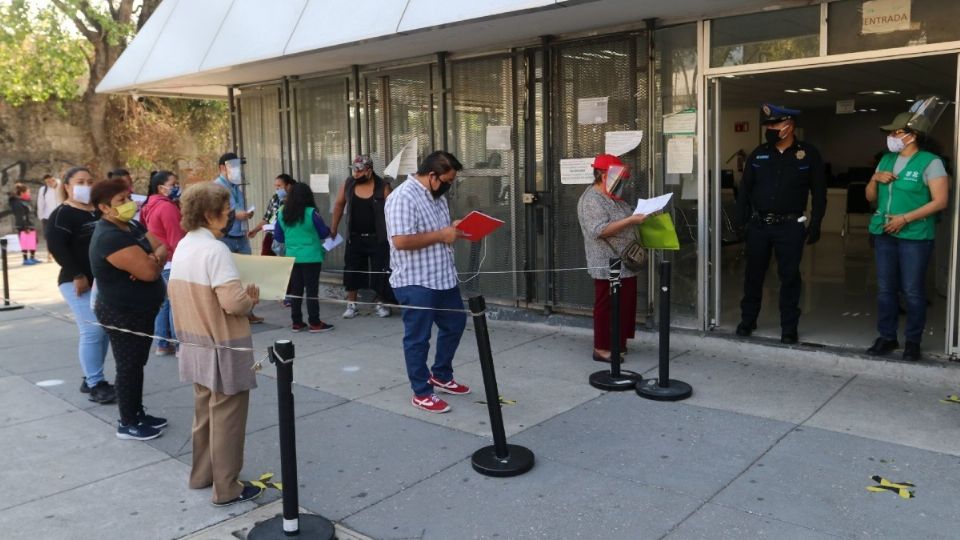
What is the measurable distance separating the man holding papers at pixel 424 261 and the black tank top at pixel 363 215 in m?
2.97

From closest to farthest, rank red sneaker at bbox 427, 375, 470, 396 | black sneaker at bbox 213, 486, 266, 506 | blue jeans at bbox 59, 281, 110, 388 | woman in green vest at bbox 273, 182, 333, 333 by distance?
black sneaker at bbox 213, 486, 266, 506
blue jeans at bbox 59, 281, 110, 388
red sneaker at bbox 427, 375, 470, 396
woman in green vest at bbox 273, 182, 333, 333

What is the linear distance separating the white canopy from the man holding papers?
5.99ft

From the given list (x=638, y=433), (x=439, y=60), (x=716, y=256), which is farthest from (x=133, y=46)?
(x=638, y=433)

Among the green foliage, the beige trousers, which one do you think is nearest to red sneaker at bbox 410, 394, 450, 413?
the beige trousers

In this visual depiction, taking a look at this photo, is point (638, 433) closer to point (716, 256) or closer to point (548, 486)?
point (548, 486)

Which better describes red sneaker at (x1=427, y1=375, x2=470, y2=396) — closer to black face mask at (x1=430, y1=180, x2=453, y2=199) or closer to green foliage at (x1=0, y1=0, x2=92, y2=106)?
black face mask at (x1=430, y1=180, x2=453, y2=199)

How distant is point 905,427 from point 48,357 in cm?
745

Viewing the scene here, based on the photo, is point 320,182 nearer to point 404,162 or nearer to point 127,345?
point 404,162

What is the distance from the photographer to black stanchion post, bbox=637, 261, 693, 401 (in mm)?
5375

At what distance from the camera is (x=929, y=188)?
563 cm

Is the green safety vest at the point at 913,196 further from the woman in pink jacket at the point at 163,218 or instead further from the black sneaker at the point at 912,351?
the woman in pink jacket at the point at 163,218

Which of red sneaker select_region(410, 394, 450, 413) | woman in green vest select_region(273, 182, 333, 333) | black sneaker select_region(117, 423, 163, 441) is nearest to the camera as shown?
black sneaker select_region(117, 423, 163, 441)

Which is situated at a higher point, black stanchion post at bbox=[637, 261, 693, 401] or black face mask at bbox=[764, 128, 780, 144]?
black face mask at bbox=[764, 128, 780, 144]

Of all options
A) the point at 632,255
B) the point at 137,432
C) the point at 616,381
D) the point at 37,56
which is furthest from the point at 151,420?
the point at 37,56
